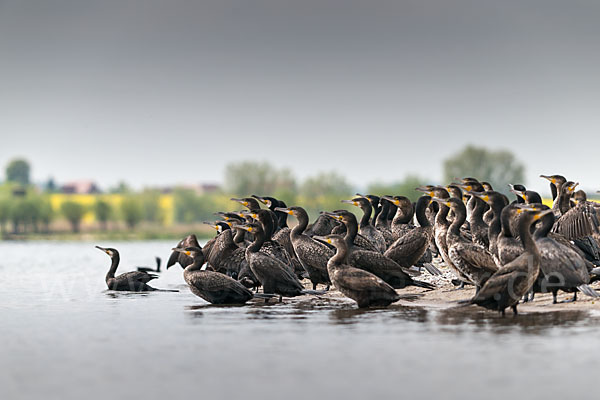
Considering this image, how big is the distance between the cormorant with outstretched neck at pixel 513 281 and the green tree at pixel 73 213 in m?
108

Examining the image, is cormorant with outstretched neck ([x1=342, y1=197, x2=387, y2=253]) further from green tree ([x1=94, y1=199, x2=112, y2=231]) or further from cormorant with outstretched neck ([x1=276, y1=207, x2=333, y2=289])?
green tree ([x1=94, y1=199, x2=112, y2=231])

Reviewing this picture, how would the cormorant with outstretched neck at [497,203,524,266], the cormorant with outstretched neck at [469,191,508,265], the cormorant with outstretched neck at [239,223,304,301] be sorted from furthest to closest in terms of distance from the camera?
the cormorant with outstretched neck at [239,223,304,301]
the cormorant with outstretched neck at [469,191,508,265]
the cormorant with outstretched neck at [497,203,524,266]

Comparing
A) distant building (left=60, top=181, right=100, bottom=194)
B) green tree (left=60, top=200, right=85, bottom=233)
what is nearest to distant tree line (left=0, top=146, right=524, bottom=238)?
green tree (left=60, top=200, right=85, bottom=233)

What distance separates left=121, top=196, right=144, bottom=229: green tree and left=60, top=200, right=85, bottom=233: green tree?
579cm

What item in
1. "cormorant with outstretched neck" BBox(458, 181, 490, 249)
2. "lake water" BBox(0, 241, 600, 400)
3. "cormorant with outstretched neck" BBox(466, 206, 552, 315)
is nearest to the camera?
"lake water" BBox(0, 241, 600, 400)

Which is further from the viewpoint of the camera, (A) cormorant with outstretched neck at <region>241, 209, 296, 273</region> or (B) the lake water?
(A) cormorant with outstretched neck at <region>241, 209, 296, 273</region>

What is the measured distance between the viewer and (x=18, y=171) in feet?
629

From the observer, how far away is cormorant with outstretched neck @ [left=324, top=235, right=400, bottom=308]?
15453 millimetres

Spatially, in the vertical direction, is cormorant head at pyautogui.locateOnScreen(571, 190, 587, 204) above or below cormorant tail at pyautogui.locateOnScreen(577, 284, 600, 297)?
above

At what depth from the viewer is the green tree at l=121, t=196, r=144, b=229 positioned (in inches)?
4643

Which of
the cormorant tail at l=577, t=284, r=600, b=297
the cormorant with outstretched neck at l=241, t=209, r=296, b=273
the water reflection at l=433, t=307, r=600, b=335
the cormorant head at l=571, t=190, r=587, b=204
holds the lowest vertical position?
the water reflection at l=433, t=307, r=600, b=335

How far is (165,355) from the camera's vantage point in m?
11.9

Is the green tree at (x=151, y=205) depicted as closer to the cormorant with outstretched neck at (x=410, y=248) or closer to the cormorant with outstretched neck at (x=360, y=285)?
the cormorant with outstretched neck at (x=410, y=248)

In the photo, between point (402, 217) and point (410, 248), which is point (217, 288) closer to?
point (410, 248)
